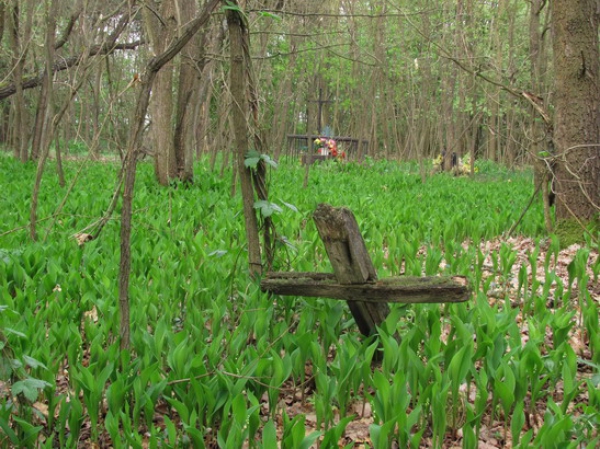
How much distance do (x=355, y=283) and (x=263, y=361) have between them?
1.69ft

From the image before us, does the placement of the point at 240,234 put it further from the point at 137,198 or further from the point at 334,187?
the point at 334,187

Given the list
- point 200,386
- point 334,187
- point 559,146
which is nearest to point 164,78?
point 334,187

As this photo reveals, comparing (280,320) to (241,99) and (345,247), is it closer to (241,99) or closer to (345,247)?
(345,247)

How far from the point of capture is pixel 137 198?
676 cm

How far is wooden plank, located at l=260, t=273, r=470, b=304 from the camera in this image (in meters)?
2.47

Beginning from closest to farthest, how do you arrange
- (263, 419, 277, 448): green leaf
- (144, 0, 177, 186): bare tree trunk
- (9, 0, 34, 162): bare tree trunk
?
(263, 419, 277, 448): green leaf, (144, 0, 177, 186): bare tree trunk, (9, 0, 34, 162): bare tree trunk

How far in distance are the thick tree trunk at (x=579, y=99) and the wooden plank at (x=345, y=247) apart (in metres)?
3.28

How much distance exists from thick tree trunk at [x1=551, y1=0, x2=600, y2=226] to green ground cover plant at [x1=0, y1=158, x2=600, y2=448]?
0.66 meters

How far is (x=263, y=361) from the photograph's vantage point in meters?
2.33

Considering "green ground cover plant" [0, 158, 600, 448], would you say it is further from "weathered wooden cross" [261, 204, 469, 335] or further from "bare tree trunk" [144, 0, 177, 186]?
"bare tree trunk" [144, 0, 177, 186]

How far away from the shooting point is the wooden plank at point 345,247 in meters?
2.47

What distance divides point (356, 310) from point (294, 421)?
2.98ft

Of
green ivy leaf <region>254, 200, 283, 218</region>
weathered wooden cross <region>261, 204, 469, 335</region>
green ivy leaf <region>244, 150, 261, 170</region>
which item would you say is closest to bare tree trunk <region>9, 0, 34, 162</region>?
green ivy leaf <region>244, 150, 261, 170</region>

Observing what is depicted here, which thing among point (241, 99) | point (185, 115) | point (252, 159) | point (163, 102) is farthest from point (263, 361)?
point (185, 115)
